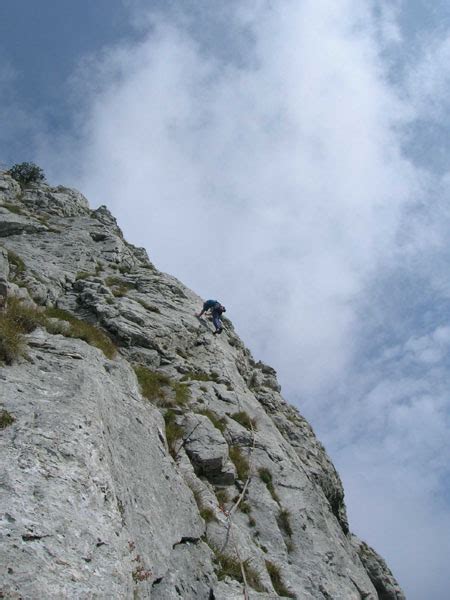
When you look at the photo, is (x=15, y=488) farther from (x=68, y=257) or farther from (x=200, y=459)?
(x=68, y=257)

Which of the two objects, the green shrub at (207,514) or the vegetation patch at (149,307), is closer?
the green shrub at (207,514)

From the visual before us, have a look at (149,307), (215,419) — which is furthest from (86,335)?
(149,307)

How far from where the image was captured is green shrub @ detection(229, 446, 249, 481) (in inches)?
634

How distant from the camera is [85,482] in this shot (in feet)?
28.2

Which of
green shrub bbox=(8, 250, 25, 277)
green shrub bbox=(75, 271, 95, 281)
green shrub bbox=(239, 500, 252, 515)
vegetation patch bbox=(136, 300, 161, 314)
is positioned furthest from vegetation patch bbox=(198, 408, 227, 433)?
green shrub bbox=(75, 271, 95, 281)

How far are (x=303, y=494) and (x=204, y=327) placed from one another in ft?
33.8

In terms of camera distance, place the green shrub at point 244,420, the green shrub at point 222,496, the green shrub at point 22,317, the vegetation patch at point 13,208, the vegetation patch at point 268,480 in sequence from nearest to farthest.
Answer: the green shrub at point 22,317, the green shrub at point 222,496, the vegetation patch at point 268,480, the green shrub at point 244,420, the vegetation patch at point 13,208

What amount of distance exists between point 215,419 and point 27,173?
35.8 m

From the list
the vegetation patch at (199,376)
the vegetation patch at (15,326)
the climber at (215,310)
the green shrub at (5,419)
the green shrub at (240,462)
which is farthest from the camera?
the climber at (215,310)

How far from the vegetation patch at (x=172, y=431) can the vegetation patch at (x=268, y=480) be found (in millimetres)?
3294

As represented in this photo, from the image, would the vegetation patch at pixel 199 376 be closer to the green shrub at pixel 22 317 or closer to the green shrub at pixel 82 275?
the green shrub at pixel 22 317

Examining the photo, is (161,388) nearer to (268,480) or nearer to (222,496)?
(222,496)

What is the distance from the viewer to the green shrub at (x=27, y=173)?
44.8m

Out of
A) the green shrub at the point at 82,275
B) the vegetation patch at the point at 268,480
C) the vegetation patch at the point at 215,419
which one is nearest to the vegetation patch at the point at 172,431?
the vegetation patch at the point at 215,419
